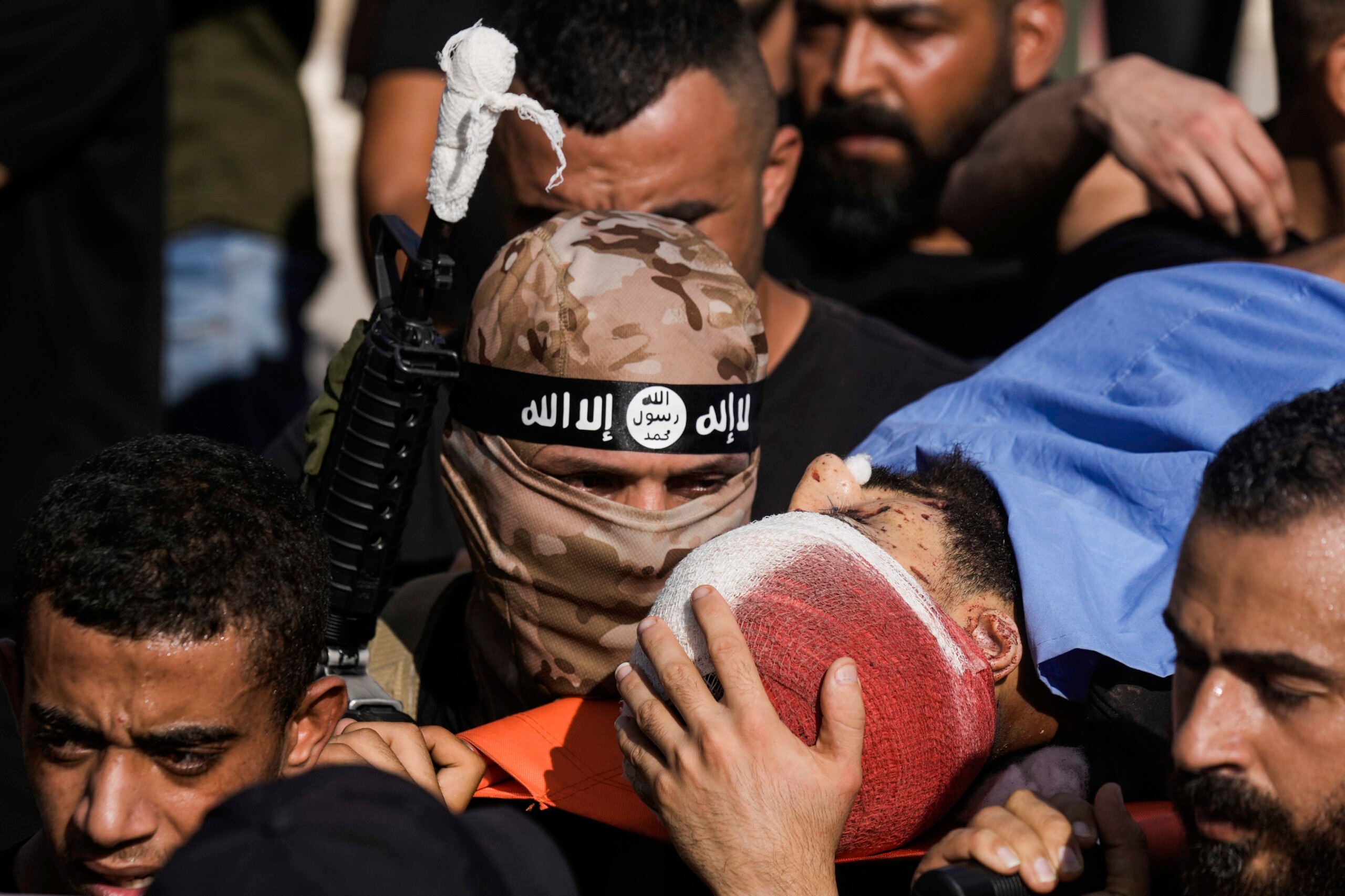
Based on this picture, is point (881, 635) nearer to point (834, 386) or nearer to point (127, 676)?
point (127, 676)

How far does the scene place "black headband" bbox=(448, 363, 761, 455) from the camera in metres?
2.60

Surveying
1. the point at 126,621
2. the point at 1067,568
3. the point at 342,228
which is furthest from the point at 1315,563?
the point at 342,228

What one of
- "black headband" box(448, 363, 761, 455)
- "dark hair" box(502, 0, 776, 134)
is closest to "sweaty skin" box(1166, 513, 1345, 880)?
"black headband" box(448, 363, 761, 455)

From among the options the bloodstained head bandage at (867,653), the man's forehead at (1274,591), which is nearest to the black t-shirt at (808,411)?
the bloodstained head bandage at (867,653)

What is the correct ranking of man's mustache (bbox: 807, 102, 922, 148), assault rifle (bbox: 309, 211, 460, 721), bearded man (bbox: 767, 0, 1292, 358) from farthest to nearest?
man's mustache (bbox: 807, 102, 922, 148) < bearded man (bbox: 767, 0, 1292, 358) < assault rifle (bbox: 309, 211, 460, 721)

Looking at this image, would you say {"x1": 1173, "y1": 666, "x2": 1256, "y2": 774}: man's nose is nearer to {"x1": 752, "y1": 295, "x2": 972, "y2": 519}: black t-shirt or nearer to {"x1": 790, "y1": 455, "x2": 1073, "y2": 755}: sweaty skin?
{"x1": 790, "y1": 455, "x2": 1073, "y2": 755}: sweaty skin

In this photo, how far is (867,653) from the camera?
85.2 inches

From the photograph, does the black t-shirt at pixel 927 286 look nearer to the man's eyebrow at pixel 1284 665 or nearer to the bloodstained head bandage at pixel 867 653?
the bloodstained head bandage at pixel 867 653

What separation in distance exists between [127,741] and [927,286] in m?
3.29

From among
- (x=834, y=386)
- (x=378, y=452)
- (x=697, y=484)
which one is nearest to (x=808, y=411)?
(x=834, y=386)

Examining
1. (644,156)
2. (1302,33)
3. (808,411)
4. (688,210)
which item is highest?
(1302,33)

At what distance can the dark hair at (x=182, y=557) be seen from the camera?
6.62 feet

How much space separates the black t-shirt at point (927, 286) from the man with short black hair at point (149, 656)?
2.82 m

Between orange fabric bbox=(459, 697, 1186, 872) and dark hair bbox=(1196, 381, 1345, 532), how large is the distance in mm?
597
